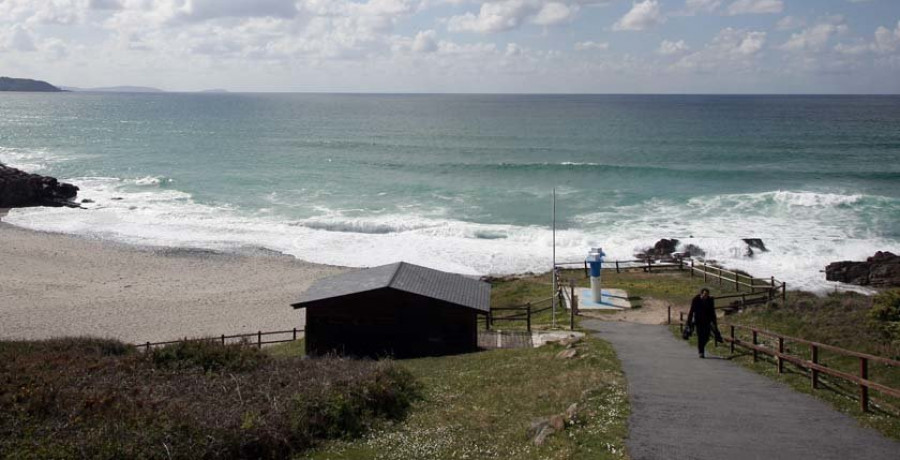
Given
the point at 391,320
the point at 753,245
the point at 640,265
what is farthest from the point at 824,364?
the point at 753,245

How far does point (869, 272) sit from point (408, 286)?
944 inches

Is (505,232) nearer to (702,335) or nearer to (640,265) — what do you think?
(640,265)

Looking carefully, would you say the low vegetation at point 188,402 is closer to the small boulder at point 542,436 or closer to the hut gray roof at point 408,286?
the small boulder at point 542,436

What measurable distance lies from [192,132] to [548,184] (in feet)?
241

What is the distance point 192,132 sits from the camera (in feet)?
381

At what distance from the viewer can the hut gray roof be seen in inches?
793

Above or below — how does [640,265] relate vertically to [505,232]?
below

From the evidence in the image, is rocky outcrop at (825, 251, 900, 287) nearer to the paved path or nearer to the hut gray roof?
the hut gray roof

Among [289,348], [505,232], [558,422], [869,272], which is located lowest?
[289,348]

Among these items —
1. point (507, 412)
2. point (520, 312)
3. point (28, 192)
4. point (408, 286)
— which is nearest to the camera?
point (507, 412)

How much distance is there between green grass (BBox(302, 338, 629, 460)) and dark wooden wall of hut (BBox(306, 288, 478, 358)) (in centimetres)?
317

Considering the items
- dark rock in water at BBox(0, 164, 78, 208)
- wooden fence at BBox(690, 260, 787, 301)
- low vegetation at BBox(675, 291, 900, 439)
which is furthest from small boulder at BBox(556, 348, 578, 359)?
dark rock in water at BBox(0, 164, 78, 208)

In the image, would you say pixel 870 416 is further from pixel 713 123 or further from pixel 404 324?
pixel 713 123

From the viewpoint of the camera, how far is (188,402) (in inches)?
458
